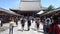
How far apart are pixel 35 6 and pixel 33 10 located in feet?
17.0

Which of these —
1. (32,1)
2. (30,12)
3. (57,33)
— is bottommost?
(57,33)

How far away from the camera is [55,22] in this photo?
733 centimetres

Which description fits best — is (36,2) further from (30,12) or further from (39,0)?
(30,12)

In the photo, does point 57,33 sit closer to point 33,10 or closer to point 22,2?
point 33,10

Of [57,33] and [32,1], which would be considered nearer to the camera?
[57,33]

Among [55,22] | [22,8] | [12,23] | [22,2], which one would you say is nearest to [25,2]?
[22,2]

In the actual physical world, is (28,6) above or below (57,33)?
above

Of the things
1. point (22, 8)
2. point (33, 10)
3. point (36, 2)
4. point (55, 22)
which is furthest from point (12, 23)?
point (36, 2)

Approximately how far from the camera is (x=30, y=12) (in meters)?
82.6

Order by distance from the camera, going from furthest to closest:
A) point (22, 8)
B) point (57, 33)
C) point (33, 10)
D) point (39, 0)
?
point (39, 0)
point (22, 8)
point (33, 10)
point (57, 33)

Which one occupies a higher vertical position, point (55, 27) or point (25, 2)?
point (25, 2)

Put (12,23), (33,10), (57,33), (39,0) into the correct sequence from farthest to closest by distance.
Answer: (39,0)
(33,10)
(12,23)
(57,33)

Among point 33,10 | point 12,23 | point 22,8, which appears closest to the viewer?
point 12,23

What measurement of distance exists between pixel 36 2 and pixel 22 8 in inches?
324
